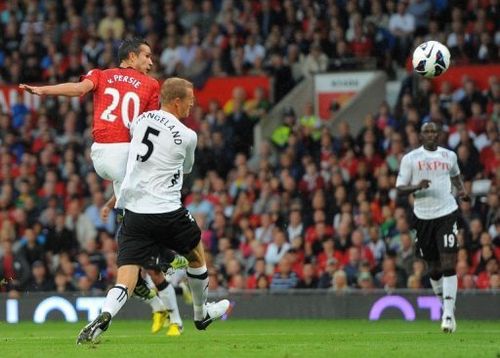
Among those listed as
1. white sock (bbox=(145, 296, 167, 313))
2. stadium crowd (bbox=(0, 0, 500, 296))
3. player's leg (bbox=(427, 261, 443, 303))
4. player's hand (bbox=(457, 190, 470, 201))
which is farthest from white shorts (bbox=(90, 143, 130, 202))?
stadium crowd (bbox=(0, 0, 500, 296))

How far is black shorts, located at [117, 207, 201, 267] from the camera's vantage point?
11.5m

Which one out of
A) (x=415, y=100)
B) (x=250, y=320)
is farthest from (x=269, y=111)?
(x=250, y=320)

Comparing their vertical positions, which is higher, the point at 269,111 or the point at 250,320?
the point at 269,111

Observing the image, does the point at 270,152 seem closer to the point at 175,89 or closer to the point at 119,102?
the point at 119,102

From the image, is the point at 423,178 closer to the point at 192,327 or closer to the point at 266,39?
the point at 192,327

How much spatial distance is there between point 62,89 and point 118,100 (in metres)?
0.95

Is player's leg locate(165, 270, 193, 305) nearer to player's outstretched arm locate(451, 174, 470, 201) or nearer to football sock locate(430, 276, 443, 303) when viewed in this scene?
football sock locate(430, 276, 443, 303)

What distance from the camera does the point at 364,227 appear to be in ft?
68.0

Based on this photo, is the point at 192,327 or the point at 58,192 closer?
the point at 192,327

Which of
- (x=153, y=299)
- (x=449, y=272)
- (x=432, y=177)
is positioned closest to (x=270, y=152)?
(x=432, y=177)

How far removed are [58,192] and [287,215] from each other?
4908mm

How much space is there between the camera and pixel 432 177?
608 inches

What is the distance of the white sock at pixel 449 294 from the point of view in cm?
1458

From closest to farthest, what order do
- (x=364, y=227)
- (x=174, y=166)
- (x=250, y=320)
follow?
(x=174, y=166), (x=250, y=320), (x=364, y=227)
